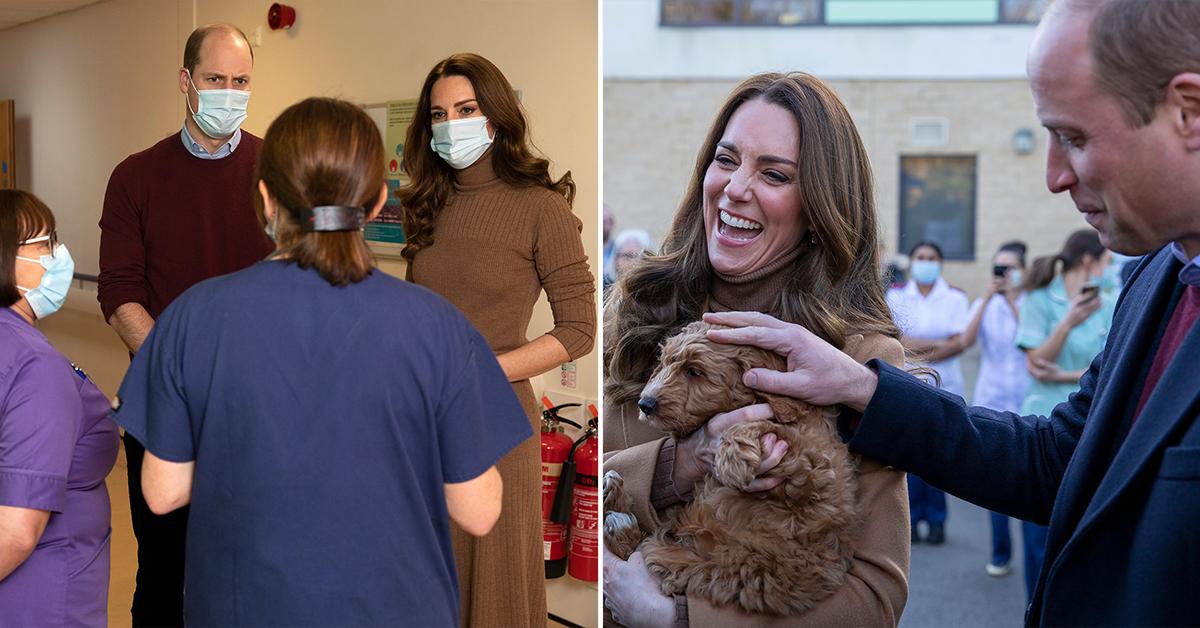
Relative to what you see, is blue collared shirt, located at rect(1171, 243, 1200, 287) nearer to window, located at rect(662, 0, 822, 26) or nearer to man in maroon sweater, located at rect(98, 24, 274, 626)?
man in maroon sweater, located at rect(98, 24, 274, 626)

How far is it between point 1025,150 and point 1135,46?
11861mm

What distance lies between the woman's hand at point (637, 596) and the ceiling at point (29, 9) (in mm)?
1895

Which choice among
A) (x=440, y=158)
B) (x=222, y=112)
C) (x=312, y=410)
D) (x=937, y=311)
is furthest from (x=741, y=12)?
(x=312, y=410)

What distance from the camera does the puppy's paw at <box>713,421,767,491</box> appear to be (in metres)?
1.67

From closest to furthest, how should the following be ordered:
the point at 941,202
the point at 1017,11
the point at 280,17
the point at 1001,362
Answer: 1. the point at 280,17
2. the point at 1001,362
3. the point at 1017,11
4. the point at 941,202

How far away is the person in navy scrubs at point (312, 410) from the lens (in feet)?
4.97

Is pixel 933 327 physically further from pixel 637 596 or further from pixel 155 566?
pixel 155 566

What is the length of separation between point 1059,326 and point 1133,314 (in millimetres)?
3478

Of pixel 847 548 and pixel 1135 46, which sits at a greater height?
pixel 1135 46

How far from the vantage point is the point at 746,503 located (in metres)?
1.72

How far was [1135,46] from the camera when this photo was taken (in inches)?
52.9

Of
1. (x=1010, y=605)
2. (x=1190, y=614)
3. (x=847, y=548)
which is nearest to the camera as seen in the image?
(x=1190, y=614)

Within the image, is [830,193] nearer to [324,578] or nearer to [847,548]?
[847,548]

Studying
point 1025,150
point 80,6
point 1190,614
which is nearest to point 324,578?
point 1190,614
